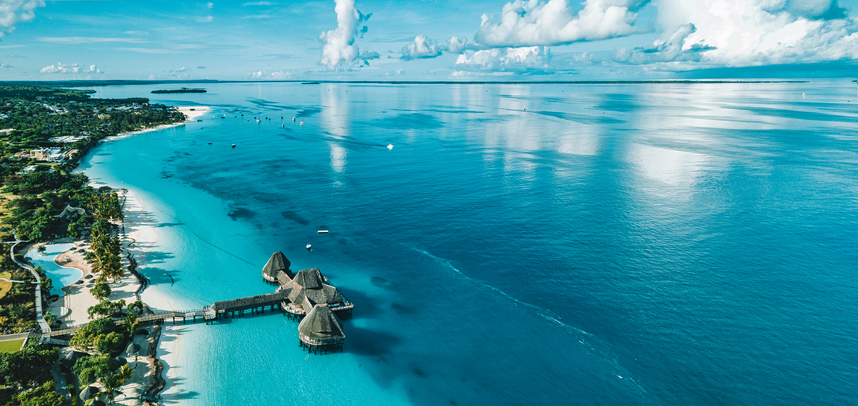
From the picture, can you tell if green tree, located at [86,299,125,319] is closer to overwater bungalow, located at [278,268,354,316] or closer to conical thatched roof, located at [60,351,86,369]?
conical thatched roof, located at [60,351,86,369]

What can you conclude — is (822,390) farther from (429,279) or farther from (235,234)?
(235,234)

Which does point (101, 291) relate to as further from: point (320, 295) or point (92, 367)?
point (320, 295)

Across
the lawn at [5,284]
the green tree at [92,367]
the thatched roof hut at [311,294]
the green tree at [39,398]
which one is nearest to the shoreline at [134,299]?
the green tree at [92,367]

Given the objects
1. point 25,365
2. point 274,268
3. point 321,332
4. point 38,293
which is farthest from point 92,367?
point 274,268

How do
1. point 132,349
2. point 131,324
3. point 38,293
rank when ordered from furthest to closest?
point 38,293 → point 131,324 → point 132,349

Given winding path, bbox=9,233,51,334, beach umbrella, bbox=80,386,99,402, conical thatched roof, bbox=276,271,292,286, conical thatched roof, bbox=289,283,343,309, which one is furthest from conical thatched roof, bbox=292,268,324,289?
winding path, bbox=9,233,51,334

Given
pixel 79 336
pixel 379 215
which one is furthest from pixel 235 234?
pixel 79 336
